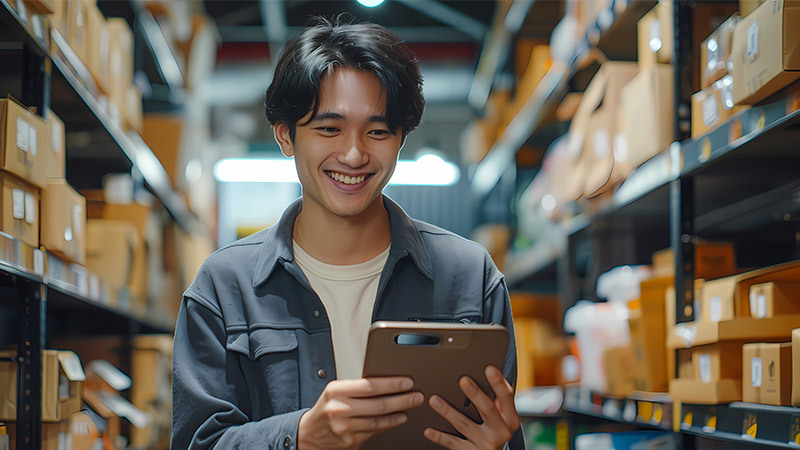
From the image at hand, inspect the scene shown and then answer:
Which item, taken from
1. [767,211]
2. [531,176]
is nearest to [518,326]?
[531,176]

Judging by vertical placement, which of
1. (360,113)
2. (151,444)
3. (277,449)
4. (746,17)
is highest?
(746,17)

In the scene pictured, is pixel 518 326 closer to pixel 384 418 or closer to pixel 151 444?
pixel 151 444

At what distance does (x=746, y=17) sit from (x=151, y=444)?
2.90m

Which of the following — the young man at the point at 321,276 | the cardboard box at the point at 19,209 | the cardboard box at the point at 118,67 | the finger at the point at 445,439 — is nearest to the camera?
the finger at the point at 445,439

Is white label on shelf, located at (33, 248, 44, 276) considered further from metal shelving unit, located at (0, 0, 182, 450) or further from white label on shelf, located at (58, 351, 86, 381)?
white label on shelf, located at (58, 351, 86, 381)

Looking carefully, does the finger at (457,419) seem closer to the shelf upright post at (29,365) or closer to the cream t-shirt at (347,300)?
the cream t-shirt at (347,300)

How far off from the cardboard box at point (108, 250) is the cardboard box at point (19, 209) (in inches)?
37.4

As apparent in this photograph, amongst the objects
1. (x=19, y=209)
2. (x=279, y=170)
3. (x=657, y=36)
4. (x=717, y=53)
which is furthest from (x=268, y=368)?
(x=279, y=170)

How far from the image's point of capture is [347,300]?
1.66m

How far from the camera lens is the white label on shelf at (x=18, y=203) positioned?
82.6 inches

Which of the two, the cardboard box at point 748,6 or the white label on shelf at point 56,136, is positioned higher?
the cardboard box at point 748,6

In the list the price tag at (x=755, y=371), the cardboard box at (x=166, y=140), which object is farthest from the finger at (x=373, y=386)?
the cardboard box at (x=166, y=140)

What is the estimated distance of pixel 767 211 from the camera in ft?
9.81

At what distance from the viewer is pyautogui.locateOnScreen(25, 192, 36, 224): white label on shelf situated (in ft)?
7.22
